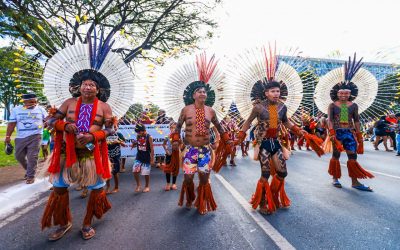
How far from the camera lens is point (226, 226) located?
3689 millimetres

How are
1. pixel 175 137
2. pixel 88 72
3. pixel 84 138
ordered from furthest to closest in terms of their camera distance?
pixel 175 137 < pixel 88 72 < pixel 84 138

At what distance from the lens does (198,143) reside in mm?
4453

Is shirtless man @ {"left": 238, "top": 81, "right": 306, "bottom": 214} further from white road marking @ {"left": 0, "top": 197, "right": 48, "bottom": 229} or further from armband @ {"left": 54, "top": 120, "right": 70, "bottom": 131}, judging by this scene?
white road marking @ {"left": 0, "top": 197, "right": 48, "bottom": 229}

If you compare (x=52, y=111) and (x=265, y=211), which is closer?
(x=52, y=111)

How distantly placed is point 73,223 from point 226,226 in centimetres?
206

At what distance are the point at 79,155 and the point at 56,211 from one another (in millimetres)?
710

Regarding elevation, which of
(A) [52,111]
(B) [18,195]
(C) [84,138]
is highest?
(A) [52,111]

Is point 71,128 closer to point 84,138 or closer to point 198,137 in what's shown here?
point 84,138

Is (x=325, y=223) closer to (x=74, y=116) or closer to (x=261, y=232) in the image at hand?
(x=261, y=232)

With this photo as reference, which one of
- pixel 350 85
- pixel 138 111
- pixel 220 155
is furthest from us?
pixel 350 85

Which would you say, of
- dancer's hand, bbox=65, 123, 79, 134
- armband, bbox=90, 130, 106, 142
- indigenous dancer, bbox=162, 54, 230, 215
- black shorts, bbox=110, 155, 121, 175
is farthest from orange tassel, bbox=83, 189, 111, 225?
black shorts, bbox=110, 155, 121, 175

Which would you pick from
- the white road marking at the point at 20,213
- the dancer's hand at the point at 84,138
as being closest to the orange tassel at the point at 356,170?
the dancer's hand at the point at 84,138

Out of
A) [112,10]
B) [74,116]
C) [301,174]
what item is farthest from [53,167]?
[112,10]

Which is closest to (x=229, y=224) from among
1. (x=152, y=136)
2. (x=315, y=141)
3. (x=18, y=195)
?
(x=315, y=141)
